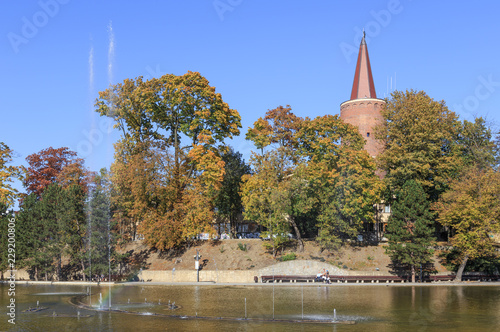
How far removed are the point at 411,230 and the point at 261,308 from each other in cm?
2467

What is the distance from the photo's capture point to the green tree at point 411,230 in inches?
1886

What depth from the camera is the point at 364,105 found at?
72188 millimetres

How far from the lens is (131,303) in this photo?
110ft

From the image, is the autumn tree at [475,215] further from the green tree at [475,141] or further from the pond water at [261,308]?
the green tree at [475,141]

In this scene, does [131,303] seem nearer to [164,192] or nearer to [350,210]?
[164,192]

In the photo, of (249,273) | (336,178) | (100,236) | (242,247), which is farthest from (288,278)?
(100,236)

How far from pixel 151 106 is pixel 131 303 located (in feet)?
95.5

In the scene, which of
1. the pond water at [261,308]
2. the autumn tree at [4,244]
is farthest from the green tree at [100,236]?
the autumn tree at [4,244]

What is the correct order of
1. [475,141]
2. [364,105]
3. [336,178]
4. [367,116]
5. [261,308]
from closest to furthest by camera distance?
[261,308], [336,178], [475,141], [367,116], [364,105]

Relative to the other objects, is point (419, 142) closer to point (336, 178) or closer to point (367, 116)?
point (336, 178)

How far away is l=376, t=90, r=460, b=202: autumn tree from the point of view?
5553 cm

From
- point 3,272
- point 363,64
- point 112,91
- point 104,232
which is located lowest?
point 3,272

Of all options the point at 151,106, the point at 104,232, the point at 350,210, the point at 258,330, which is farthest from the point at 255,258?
the point at 258,330

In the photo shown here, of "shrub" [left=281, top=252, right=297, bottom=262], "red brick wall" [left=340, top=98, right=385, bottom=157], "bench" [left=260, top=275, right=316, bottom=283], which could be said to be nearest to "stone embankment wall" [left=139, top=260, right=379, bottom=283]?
"bench" [left=260, top=275, right=316, bottom=283]
